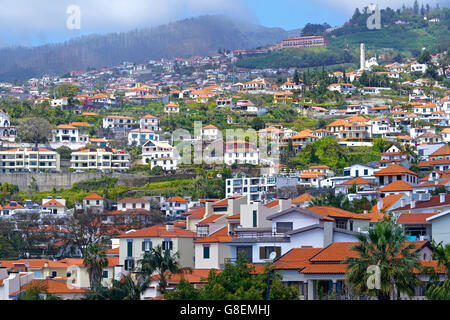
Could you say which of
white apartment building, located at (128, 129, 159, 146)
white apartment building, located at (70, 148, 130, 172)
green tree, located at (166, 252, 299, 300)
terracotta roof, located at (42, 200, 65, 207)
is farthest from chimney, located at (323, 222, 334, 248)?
white apartment building, located at (128, 129, 159, 146)

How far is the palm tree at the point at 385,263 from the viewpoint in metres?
25.2

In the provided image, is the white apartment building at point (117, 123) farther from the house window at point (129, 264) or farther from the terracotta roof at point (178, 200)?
the house window at point (129, 264)

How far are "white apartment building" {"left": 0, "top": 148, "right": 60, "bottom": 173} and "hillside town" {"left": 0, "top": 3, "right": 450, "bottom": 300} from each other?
133mm

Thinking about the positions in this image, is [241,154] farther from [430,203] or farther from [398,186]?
[430,203]

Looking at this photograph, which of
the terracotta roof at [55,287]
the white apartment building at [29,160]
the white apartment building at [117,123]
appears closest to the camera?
the terracotta roof at [55,287]

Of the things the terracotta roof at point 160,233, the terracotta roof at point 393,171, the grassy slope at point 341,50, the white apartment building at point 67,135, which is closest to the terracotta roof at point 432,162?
the terracotta roof at point 393,171

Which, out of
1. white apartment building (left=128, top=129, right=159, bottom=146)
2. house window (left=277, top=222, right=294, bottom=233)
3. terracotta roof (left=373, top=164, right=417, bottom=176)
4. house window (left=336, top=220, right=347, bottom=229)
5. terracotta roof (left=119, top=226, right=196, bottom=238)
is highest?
white apartment building (left=128, top=129, right=159, bottom=146)

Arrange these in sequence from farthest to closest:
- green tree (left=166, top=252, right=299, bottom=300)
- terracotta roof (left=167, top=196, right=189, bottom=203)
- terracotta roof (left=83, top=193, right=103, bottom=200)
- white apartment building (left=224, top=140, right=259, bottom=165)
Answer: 1. white apartment building (left=224, top=140, right=259, bottom=165)
2. terracotta roof (left=83, top=193, right=103, bottom=200)
3. terracotta roof (left=167, top=196, right=189, bottom=203)
4. green tree (left=166, top=252, right=299, bottom=300)

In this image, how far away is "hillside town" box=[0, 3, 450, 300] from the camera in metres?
31.0

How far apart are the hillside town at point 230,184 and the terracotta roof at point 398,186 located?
0.17 meters

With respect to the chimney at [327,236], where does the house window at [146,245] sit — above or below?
below

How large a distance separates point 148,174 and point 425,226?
53767mm

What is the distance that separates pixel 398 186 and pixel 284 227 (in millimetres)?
27674

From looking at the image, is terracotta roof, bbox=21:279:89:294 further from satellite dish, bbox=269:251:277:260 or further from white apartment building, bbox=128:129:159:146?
white apartment building, bbox=128:129:159:146
